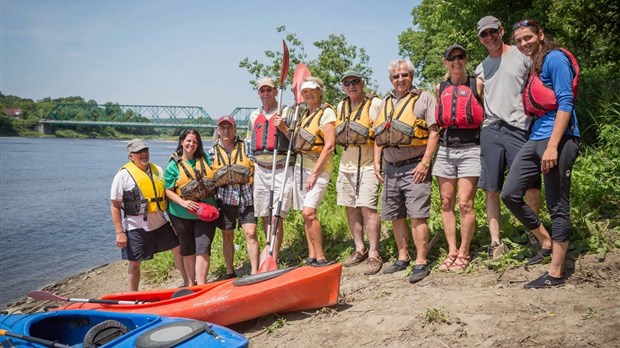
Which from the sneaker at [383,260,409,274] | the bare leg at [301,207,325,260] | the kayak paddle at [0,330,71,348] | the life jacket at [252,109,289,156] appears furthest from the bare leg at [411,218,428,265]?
the kayak paddle at [0,330,71,348]

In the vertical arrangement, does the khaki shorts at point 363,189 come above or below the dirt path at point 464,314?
above

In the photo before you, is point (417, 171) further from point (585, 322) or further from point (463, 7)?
point (463, 7)

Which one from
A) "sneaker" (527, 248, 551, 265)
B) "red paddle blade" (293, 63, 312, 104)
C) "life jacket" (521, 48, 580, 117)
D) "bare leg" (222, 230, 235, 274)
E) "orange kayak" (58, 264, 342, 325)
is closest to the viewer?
"life jacket" (521, 48, 580, 117)

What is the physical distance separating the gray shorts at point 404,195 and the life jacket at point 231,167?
4.89ft

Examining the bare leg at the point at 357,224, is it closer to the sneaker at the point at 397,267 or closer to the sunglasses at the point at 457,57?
the sneaker at the point at 397,267

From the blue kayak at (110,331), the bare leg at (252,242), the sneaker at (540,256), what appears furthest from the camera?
the bare leg at (252,242)

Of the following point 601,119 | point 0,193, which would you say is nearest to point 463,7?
point 601,119

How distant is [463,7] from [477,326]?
6.39 metres

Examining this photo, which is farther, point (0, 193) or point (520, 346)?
point (0, 193)

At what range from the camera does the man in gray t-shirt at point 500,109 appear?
4.02 m

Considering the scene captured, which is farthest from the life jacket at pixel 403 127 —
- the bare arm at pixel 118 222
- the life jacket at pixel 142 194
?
the bare arm at pixel 118 222

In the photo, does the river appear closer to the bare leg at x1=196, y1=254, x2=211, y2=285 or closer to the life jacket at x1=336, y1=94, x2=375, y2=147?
the bare leg at x1=196, y1=254, x2=211, y2=285

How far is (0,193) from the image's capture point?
21906 millimetres

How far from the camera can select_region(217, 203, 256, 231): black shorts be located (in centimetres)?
546
